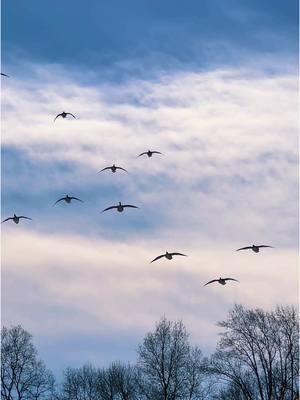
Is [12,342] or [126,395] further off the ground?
[12,342]

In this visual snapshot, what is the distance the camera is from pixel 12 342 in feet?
265

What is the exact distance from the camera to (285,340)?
2537 inches

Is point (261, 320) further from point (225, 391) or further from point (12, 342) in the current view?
point (12, 342)

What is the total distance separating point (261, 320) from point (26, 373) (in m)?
28.5

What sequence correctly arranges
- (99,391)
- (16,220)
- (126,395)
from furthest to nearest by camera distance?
(99,391) < (126,395) < (16,220)

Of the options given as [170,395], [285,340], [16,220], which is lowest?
[170,395]

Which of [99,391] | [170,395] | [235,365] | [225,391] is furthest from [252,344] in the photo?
[99,391]

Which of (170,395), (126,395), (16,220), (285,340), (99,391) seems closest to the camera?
(16,220)

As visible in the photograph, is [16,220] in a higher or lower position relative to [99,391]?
higher

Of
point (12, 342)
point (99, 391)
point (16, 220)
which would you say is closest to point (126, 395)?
point (99, 391)

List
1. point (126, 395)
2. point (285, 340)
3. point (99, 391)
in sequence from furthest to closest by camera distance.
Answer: point (99, 391) < point (126, 395) < point (285, 340)

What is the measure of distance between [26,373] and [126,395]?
11.5 meters

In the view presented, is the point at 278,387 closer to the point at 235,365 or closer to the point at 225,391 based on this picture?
the point at 235,365

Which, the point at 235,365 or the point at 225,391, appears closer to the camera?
the point at 235,365
